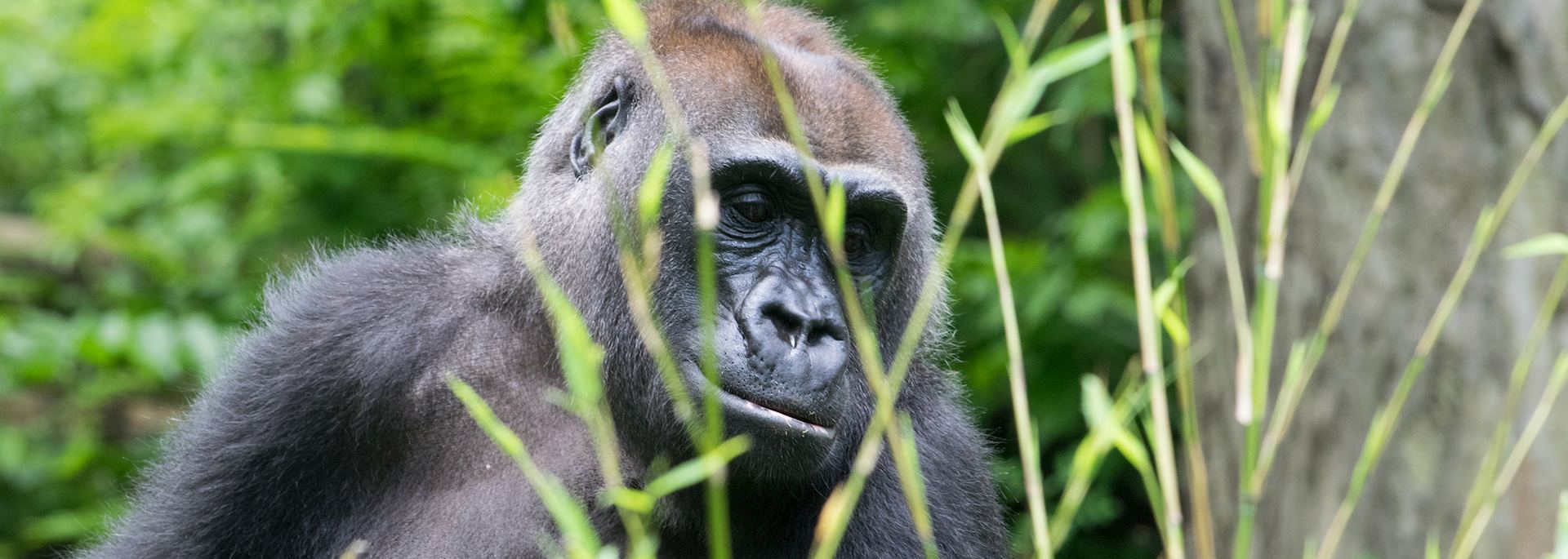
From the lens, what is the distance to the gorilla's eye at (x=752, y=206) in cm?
276

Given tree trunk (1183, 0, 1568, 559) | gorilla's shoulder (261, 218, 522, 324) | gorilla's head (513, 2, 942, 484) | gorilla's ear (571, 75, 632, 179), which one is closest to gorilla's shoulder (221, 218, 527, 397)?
gorilla's shoulder (261, 218, 522, 324)

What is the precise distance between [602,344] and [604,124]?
538 millimetres

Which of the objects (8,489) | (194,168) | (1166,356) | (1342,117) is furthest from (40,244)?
(1342,117)

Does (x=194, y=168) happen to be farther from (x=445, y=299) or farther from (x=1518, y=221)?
(x=1518, y=221)

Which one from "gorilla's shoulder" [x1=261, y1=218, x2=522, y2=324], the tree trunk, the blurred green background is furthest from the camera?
the blurred green background

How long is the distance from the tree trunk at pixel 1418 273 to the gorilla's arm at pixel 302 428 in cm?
260

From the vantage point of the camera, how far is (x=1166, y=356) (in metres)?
5.38

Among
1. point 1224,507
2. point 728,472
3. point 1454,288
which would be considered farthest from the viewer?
point 1224,507

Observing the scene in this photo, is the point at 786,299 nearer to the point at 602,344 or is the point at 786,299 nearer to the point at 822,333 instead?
the point at 822,333

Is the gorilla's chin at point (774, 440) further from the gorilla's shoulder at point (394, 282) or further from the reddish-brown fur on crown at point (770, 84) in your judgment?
the gorilla's shoulder at point (394, 282)

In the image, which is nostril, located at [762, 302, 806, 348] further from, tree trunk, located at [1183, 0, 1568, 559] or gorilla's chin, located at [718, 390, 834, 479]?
tree trunk, located at [1183, 0, 1568, 559]

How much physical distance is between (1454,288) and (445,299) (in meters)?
2.24

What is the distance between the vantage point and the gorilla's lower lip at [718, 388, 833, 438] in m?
2.44

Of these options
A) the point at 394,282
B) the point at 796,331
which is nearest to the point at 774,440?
the point at 796,331
